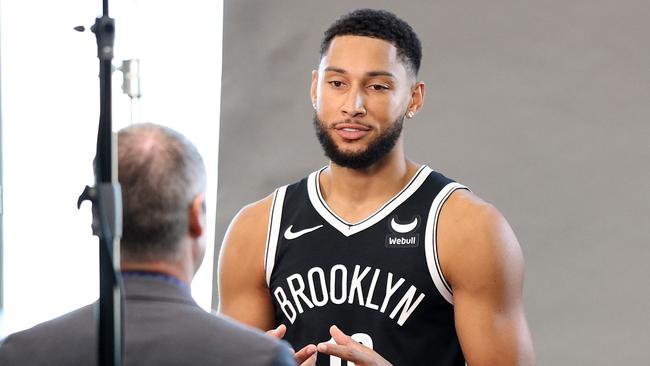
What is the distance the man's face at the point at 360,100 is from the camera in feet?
8.25

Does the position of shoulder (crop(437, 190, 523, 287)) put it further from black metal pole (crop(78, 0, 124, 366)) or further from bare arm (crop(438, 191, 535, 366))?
black metal pole (crop(78, 0, 124, 366))

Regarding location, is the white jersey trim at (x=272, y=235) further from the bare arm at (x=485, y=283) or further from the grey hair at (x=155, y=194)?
the grey hair at (x=155, y=194)

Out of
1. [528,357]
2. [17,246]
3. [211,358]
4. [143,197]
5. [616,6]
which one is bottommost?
[17,246]

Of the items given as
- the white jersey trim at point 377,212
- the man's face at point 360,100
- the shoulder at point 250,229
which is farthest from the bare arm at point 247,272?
the man's face at point 360,100

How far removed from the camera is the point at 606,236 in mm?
3434

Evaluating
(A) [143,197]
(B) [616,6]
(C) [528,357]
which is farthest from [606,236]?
(A) [143,197]

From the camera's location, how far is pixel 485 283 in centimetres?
242

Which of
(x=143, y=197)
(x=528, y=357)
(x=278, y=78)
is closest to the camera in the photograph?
(x=143, y=197)

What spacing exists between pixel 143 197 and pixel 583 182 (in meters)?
2.16

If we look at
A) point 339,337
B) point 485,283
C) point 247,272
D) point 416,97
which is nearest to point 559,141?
point 416,97

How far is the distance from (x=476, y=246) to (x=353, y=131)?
0.37 meters

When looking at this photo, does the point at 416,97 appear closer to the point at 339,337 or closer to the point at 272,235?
the point at 272,235

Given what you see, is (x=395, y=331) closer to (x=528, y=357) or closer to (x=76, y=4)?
(x=528, y=357)

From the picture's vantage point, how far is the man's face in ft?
8.25
